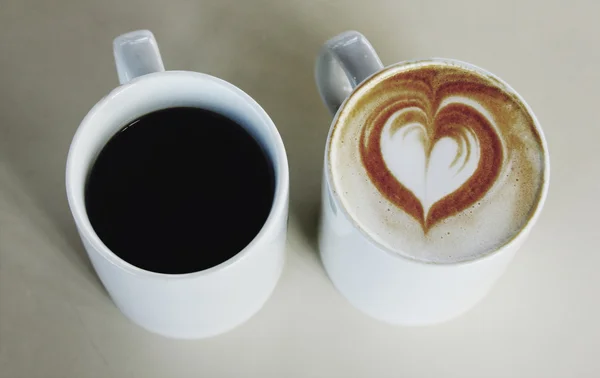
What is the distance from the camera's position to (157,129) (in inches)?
26.8

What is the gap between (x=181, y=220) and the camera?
65 centimetres

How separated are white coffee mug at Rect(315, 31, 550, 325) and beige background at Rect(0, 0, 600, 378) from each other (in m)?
0.05

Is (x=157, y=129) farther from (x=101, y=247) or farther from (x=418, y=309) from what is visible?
(x=418, y=309)

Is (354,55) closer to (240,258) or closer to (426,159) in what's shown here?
(426,159)

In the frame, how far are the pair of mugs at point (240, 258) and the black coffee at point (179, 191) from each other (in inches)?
0.6

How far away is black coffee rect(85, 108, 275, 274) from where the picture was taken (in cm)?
63

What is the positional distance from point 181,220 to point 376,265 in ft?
0.60

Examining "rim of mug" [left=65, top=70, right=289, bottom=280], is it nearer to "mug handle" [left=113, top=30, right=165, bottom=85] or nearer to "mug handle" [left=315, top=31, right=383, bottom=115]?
"mug handle" [left=113, top=30, right=165, bottom=85]

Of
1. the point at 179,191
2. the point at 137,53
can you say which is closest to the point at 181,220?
the point at 179,191

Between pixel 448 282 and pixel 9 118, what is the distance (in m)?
0.54

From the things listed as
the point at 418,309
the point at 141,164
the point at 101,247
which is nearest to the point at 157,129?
the point at 141,164

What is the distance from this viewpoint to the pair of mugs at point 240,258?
0.56m

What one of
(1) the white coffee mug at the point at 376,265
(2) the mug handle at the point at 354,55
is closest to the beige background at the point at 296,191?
(1) the white coffee mug at the point at 376,265

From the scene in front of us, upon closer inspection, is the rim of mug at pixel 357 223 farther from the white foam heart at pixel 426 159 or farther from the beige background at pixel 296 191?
the beige background at pixel 296 191
